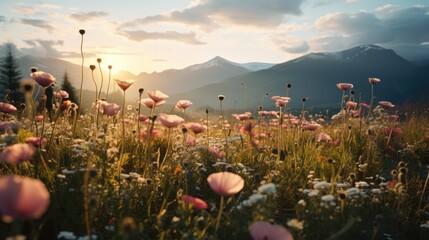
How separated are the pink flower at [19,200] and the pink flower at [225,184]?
3.14 feet

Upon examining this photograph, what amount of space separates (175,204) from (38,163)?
1.34m

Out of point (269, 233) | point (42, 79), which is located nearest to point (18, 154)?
point (269, 233)

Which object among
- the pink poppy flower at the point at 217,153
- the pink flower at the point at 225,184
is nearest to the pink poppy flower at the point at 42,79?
the pink poppy flower at the point at 217,153

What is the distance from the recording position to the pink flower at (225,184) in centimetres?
191

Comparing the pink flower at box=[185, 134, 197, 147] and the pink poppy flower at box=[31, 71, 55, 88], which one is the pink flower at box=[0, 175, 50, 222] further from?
the pink flower at box=[185, 134, 197, 147]

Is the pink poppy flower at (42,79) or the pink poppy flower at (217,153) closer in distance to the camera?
the pink poppy flower at (42,79)

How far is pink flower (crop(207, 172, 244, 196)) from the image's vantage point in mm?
1913

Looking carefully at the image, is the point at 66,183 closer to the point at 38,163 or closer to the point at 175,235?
the point at 38,163

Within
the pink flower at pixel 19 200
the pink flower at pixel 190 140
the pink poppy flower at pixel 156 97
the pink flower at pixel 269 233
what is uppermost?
the pink poppy flower at pixel 156 97

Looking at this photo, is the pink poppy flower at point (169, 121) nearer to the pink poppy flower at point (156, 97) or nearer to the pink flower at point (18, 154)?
the pink poppy flower at point (156, 97)

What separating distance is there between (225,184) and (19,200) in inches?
42.1

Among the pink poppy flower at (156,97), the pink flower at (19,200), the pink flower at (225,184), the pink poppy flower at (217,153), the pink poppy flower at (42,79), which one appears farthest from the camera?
the pink poppy flower at (217,153)

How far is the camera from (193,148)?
438cm

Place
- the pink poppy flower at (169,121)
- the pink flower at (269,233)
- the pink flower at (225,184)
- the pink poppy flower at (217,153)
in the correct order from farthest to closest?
the pink poppy flower at (217,153), the pink poppy flower at (169,121), the pink flower at (225,184), the pink flower at (269,233)
